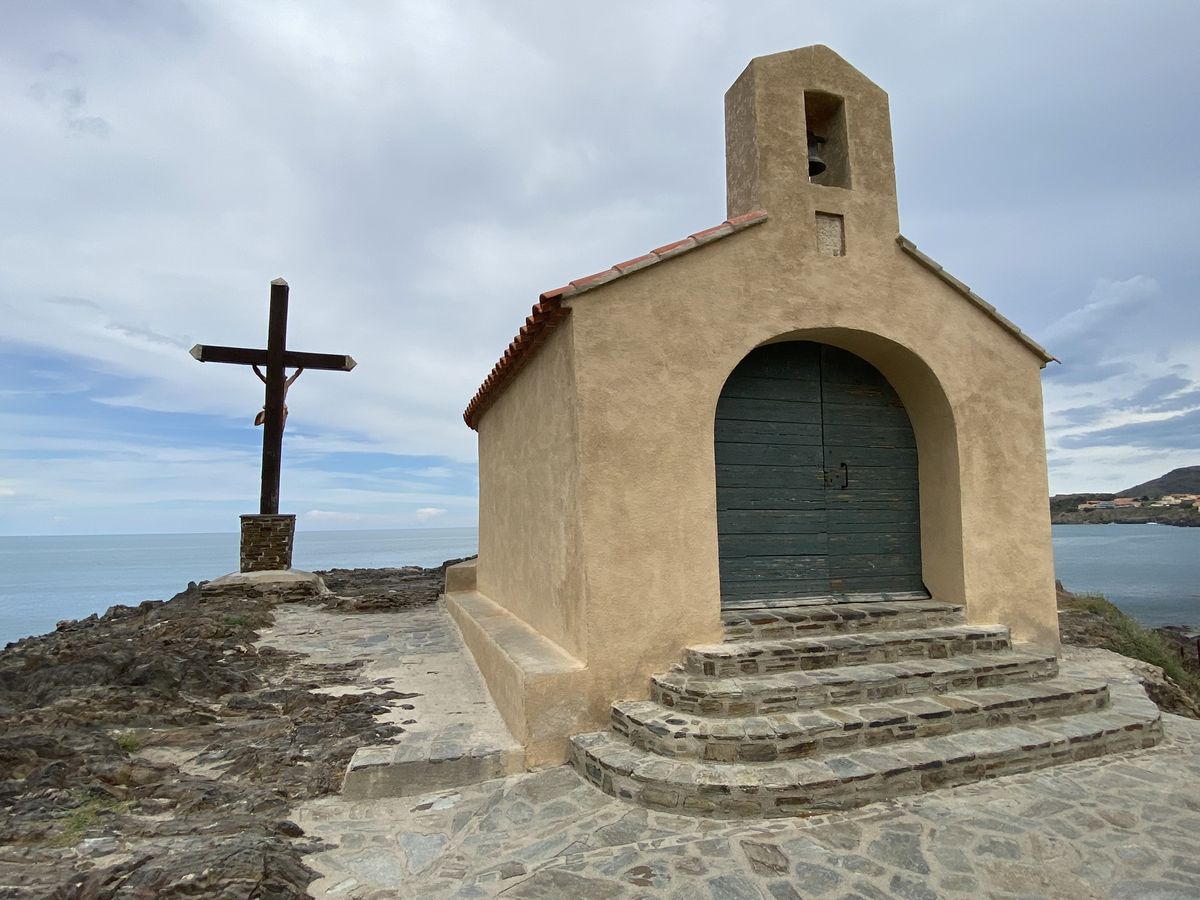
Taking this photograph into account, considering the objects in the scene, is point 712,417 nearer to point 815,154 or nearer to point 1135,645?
point 815,154

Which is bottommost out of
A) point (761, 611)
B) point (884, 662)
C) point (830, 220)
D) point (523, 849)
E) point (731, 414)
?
point (523, 849)

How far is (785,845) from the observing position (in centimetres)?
340

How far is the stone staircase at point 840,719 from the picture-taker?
3.82 meters

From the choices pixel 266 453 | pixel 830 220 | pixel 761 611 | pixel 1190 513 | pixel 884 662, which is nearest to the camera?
pixel 884 662

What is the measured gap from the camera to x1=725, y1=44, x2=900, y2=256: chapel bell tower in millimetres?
5707

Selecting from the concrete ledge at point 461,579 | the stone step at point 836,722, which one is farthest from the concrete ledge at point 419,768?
the concrete ledge at point 461,579

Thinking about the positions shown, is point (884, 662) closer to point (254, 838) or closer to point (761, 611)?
point (761, 611)

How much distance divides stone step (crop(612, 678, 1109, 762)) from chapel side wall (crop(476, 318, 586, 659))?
81 cm

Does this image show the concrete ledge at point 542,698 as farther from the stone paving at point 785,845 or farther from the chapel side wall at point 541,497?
the stone paving at point 785,845

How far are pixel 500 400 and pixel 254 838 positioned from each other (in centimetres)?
550

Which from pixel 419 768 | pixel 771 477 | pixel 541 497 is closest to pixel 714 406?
pixel 771 477

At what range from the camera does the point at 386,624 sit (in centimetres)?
1029

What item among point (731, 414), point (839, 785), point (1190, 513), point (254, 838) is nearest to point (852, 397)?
point (731, 414)

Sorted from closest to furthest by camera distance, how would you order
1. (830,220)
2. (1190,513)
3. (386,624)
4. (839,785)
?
1. (839,785)
2. (830,220)
3. (386,624)
4. (1190,513)
